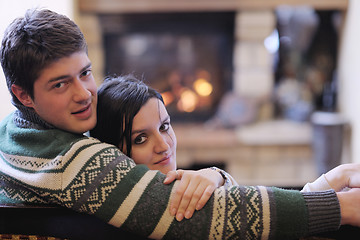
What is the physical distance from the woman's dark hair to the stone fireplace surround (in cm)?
185

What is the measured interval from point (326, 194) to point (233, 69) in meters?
2.47

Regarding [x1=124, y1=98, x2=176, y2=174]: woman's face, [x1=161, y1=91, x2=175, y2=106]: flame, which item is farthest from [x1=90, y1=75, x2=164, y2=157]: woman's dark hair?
[x1=161, y1=91, x2=175, y2=106]: flame

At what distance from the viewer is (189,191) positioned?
763 mm

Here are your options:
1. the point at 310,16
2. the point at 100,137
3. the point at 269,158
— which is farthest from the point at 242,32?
the point at 100,137

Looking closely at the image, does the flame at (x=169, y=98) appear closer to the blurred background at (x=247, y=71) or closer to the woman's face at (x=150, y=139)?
the blurred background at (x=247, y=71)

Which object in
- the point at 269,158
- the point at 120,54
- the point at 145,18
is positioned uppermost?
the point at 145,18

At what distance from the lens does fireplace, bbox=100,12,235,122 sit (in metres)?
3.14

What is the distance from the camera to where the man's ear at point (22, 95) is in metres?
0.88

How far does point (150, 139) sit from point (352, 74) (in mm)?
2306

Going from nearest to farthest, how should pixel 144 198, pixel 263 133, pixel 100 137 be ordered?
pixel 144 198 → pixel 100 137 → pixel 263 133

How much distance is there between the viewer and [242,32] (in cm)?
305

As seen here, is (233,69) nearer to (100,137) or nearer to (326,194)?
(100,137)

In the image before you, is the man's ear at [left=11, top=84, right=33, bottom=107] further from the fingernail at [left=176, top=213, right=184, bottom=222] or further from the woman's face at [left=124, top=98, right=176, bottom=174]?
the fingernail at [left=176, top=213, right=184, bottom=222]

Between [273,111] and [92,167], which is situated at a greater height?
[92,167]
